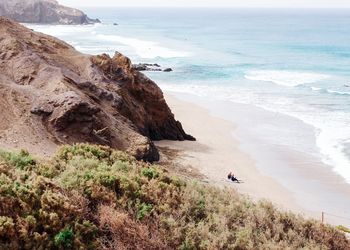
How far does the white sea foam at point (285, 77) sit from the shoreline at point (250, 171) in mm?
22320

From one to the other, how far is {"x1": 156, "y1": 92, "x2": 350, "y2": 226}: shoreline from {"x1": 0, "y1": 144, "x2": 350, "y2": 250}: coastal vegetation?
27.3ft

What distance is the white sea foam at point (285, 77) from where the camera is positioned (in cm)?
5384

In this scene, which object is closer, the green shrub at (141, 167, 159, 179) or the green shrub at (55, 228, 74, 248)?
the green shrub at (55, 228, 74, 248)

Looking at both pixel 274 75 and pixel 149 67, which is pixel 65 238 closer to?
pixel 274 75

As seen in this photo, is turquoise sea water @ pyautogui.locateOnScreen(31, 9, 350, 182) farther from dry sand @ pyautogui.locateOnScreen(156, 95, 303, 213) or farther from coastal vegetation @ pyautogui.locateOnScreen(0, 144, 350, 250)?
coastal vegetation @ pyautogui.locateOnScreen(0, 144, 350, 250)

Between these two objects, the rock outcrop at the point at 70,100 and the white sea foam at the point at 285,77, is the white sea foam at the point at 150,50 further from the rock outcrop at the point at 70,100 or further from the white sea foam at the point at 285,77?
the rock outcrop at the point at 70,100

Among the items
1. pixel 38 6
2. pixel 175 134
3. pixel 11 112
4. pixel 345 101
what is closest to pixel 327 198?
pixel 175 134

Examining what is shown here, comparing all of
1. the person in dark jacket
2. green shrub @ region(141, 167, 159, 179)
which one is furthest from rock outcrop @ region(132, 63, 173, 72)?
green shrub @ region(141, 167, 159, 179)

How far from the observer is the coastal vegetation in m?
7.92

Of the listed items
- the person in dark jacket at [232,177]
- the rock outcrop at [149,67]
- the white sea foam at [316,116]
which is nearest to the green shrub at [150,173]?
the person in dark jacket at [232,177]

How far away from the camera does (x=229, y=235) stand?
898cm

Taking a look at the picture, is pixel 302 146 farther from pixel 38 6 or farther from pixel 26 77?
pixel 38 6

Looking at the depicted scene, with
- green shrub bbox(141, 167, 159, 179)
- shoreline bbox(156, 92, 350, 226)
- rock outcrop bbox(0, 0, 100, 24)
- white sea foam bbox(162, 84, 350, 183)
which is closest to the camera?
green shrub bbox(141, 167, 159, 179)

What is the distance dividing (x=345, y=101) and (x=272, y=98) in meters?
6.16
